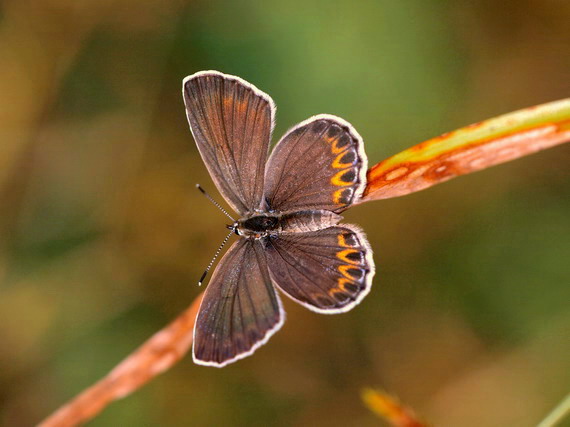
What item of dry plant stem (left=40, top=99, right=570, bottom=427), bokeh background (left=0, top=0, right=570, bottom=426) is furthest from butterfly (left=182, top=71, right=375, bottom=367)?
bokeh background (left=0, top=0, right=570, bottom=426)

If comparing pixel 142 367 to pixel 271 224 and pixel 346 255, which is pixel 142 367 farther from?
pixel 346 255

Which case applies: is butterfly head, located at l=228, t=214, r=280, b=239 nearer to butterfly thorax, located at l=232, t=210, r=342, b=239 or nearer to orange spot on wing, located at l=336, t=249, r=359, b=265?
butterfly thorax, located at l=232, t=210, r=342, b=239

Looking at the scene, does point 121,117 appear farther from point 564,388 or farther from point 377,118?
point 564,388

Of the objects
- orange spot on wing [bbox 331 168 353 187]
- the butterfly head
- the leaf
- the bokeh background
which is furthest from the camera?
the bokeh background

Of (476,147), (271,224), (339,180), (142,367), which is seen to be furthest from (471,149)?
(142,367)

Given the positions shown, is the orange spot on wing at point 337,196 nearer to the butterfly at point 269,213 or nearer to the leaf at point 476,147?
the butterfly at point 269,213

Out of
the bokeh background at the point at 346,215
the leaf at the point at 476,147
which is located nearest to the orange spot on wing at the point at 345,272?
the leaf at the point at 476,147

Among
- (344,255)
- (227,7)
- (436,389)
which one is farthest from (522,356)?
(227,7)
